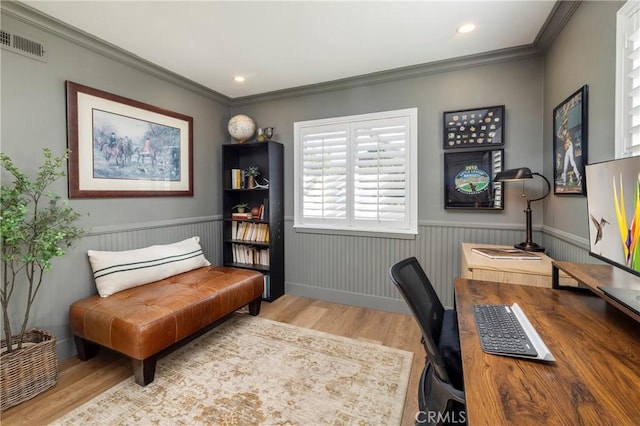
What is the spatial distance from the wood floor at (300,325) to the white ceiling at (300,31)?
99.8 inches

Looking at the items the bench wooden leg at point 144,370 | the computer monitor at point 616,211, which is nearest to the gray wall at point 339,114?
the computer monitor at point 616,211

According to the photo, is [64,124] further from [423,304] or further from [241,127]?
[423,304]

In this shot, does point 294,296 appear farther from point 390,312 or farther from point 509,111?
point 509,111

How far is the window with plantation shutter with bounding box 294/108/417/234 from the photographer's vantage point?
2.96m

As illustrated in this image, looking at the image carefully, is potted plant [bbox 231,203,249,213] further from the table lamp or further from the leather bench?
the table lamp

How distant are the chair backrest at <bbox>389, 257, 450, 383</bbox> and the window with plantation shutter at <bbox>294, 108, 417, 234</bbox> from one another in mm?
1573

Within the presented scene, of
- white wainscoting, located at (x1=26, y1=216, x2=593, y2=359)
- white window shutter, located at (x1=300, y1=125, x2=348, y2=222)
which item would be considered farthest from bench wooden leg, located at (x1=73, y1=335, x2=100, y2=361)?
white window shutter, located at (x1=300, y1=125, x2=348, y2=222)

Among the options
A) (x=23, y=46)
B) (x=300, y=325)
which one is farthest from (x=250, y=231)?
(x=23, y=46)

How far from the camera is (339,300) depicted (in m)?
3.33

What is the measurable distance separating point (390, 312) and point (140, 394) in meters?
2.27

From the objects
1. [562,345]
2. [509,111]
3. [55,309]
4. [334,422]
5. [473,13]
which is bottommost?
[334,422]

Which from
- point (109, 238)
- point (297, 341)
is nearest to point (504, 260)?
point (297, 341)

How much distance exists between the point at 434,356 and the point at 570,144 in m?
1.82

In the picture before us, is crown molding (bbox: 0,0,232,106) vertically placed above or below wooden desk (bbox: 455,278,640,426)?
above
